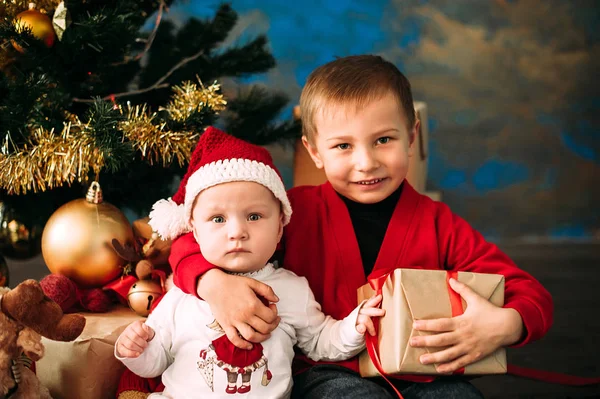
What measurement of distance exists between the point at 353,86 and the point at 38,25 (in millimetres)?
845

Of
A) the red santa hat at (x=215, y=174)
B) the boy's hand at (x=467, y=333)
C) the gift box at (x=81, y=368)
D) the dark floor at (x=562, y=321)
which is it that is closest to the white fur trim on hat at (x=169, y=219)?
the red santa hat at (x=215, y=174)

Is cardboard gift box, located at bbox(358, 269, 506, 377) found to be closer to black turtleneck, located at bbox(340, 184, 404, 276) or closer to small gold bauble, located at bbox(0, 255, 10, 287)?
black turtleneck, located at bbox(340, 184, 404, 276)

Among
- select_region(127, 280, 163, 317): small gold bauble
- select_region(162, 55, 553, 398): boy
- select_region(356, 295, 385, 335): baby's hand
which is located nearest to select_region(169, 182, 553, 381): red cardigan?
select_region(162, 55, 553, 398): boy

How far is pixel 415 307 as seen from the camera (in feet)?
3.53

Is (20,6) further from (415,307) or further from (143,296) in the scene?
(415,307)

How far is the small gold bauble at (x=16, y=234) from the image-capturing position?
1.84 m

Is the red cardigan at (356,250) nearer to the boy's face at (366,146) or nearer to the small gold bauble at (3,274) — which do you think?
the boy's face at (366,146)

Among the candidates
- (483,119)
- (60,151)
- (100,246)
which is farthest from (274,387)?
(483,119)

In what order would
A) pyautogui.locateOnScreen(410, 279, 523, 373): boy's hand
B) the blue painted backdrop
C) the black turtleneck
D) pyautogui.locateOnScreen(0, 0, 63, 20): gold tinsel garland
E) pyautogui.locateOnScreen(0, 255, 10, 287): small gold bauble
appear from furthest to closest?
the blue painted backdrop < pyautogui.locateOnScreen(0, 255, 10, 287): small gold bauble < pyautogui.locateOnScreen(0, 0, 63, 20): gold tinsel garland < the black turtleneck < pyautogui.locateOnScreen(410, 279, 523, 373): boy's hand

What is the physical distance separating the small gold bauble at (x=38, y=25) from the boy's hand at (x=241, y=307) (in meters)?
0.84

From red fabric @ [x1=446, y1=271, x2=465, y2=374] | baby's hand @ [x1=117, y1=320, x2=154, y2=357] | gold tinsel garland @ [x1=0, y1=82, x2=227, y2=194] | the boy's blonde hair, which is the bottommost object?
baby's hand @ [x1=117, y1=320, x2=154, y2=357]

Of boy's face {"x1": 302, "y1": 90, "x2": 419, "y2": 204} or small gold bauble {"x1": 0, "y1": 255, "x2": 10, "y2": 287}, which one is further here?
small gold bauble {"x1": 0, "y1": 255, "x2": 10, "y2": 287}

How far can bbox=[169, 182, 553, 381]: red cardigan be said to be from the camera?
1283mm

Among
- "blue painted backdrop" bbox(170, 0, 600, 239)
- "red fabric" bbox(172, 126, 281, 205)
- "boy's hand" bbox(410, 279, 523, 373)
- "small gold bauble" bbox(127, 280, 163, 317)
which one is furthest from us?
"blue painted backdrop" bbox(170, 0, 600, 239)
